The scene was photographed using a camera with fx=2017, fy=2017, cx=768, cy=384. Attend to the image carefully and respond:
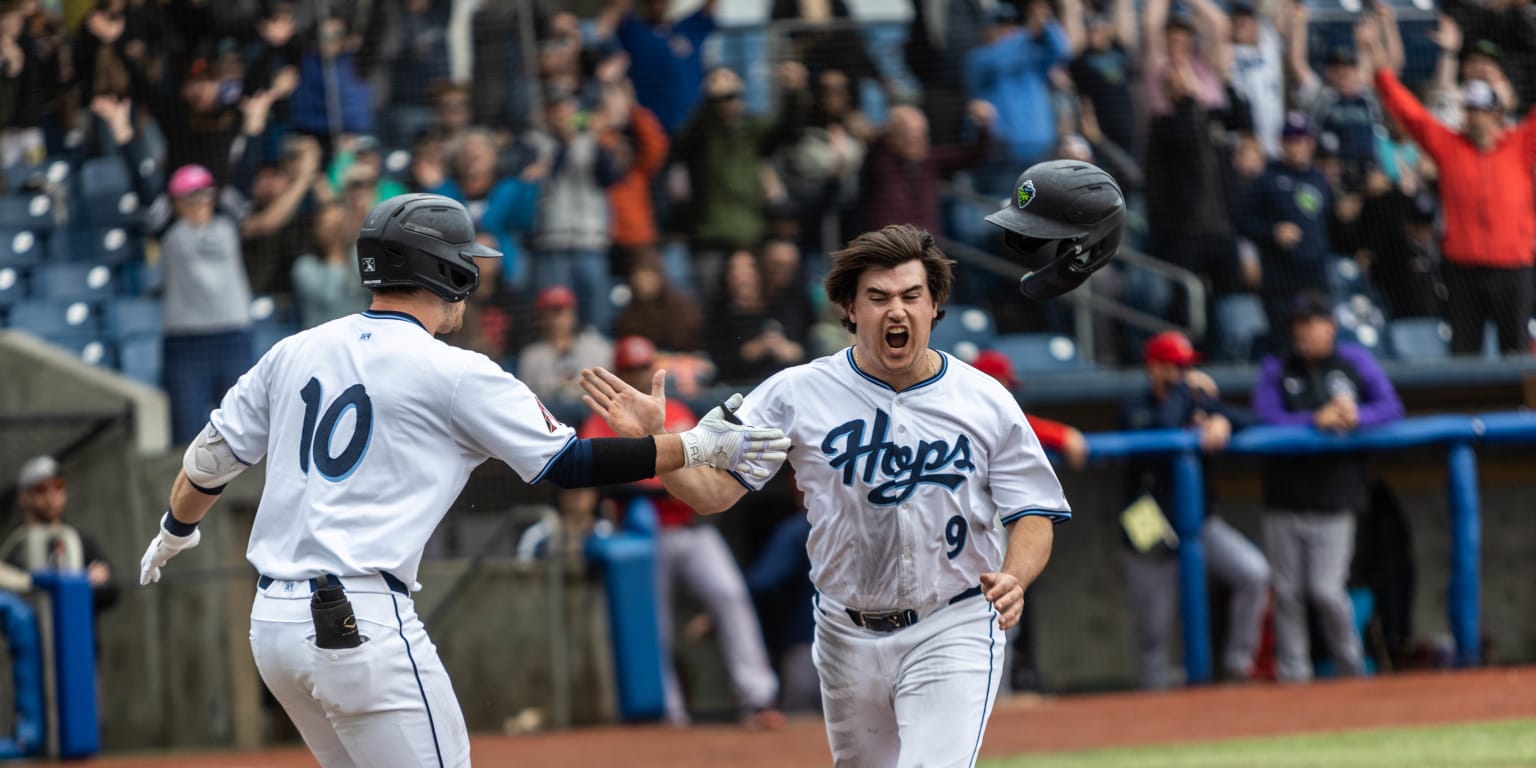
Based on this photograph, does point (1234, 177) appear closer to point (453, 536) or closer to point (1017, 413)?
point (453, 536)

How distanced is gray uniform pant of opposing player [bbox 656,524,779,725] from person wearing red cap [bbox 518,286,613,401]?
1.16 metres

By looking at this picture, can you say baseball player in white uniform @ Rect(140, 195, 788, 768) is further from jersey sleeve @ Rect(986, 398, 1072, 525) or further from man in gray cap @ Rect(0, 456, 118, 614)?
man in gray cap @ Rect(0, 456, 118, 614)

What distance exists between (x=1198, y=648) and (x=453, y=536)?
4.39 m

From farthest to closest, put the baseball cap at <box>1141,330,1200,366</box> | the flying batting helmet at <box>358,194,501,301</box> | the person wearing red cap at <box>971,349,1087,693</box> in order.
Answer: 1. the baseball cap at <box>1141,330,1200,366</box>
2. the person wearing red cap at <box>971,349,1087,693</box>
3. the flying batting helmet at <box>358,194,501,301</box>

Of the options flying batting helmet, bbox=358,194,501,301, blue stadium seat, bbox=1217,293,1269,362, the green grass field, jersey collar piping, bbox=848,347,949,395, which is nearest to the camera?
flying batting helmet, bbox=358,194,501,301

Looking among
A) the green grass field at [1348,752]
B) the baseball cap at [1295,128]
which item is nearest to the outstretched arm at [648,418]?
the green grass field at [1348,752]

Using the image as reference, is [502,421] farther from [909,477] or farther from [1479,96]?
[1479,96]

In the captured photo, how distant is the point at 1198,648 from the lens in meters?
11.3

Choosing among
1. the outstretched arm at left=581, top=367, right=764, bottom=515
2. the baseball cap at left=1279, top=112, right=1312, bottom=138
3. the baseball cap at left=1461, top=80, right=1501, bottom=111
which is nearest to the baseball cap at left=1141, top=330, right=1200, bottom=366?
the baseball cap at left=1279, top=112, right=1312, bottom=138

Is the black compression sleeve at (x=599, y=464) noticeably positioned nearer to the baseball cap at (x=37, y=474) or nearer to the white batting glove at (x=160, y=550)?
the white batting glove at (x=160, y=550)

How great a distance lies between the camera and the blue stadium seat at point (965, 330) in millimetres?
12484

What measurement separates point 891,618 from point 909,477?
1.19ft

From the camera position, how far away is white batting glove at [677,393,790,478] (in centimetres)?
489

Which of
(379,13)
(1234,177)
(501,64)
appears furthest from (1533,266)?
(379,13)
